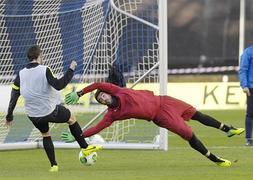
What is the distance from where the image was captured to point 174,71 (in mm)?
40844

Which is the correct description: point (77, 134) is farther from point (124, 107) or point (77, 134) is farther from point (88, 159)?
point (124, 107)

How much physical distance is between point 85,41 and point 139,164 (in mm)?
4246

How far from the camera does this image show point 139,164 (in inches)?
570

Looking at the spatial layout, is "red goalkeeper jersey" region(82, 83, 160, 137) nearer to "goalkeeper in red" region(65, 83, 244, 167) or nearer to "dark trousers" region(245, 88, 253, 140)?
"goalkeeper in red" region(65, 83, 244, 167)

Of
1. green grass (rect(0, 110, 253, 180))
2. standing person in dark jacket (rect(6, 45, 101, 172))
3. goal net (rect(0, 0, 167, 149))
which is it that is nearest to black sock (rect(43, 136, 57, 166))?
standing person in dark jacket (rect(6, 45, 101, 172))

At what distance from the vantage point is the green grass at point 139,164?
1281 centimetres

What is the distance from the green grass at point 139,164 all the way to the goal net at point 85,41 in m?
1.05

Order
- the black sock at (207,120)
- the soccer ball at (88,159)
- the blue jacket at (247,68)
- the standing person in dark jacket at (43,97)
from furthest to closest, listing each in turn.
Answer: the blue jacket at (247,68) < the black sock at (207,120) < the soccer ball at (88,159) < the standing person in dark jacket at (43,97)

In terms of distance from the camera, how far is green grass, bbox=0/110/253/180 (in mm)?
12812

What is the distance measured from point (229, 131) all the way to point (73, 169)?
2.37 metres

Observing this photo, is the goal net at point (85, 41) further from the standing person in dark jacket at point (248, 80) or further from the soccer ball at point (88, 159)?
the soccer ball at point (88, 159)

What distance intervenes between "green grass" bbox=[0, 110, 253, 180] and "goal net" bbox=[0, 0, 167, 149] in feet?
3.45

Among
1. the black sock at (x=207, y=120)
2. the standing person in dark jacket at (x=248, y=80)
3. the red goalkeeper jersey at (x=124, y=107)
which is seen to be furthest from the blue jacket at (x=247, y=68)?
the red goalkeeper jersey at (x=124, y=107)

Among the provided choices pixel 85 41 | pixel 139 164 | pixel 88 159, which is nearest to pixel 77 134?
pixel 88 159
